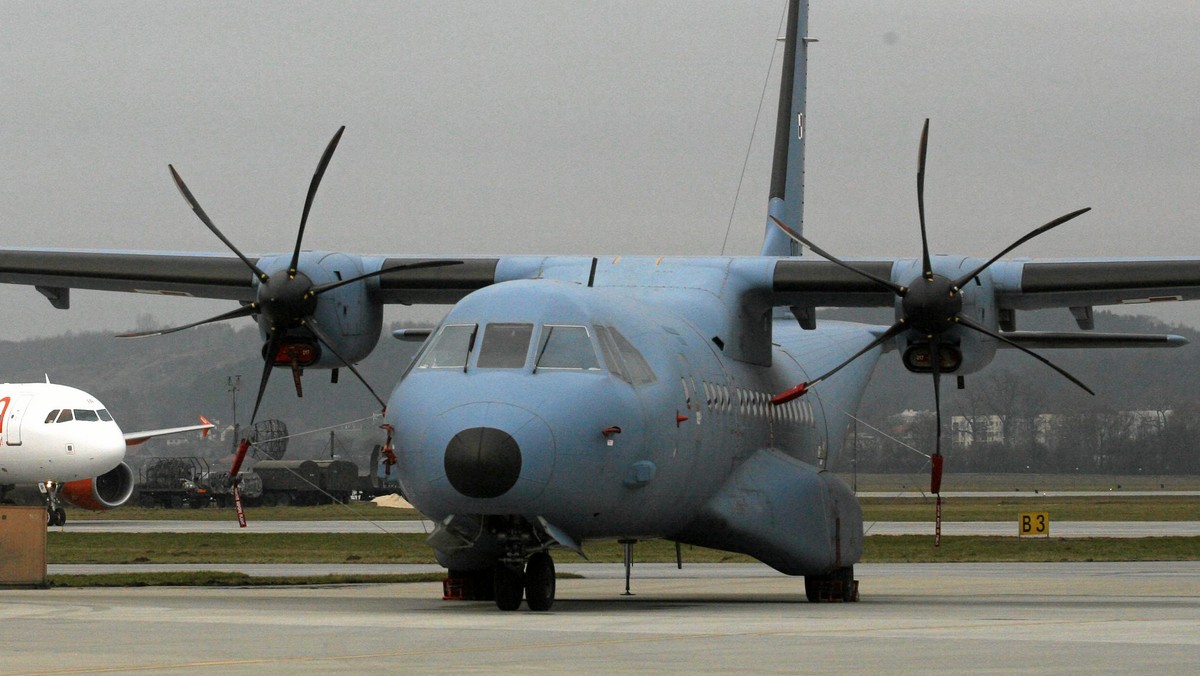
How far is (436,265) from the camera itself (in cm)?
1930

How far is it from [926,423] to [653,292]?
238 ft

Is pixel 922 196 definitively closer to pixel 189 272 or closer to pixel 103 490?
pixel 189 272

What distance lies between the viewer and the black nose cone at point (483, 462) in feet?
45.4

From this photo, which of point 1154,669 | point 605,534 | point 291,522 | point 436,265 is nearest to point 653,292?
point 436,265

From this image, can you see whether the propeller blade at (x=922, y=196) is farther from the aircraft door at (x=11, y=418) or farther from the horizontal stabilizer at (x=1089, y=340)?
the aircraft door at (x=11, y=418)

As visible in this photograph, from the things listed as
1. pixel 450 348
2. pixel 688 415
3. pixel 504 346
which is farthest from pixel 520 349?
pixel 688 415

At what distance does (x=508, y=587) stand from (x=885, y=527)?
33.9m

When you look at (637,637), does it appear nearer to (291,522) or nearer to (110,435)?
(110,435)

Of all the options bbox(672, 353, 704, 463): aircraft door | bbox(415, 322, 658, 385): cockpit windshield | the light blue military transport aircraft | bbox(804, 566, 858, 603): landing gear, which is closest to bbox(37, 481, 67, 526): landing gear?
the light blue military transport aircraft

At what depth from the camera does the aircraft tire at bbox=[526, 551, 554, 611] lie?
15195mm

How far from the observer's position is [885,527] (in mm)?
47656

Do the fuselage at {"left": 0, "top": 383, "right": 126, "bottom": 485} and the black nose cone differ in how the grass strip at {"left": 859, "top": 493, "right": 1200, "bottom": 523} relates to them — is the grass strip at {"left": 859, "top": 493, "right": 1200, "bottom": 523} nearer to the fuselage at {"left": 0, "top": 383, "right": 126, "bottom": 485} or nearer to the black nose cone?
the fuselage at {"left": 0, "top": 383, "right": 126, "bottom": 485}

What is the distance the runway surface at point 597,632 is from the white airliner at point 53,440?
74.2 feet

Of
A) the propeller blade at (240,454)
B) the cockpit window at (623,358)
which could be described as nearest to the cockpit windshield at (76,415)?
the propeller blade at (240,454)
